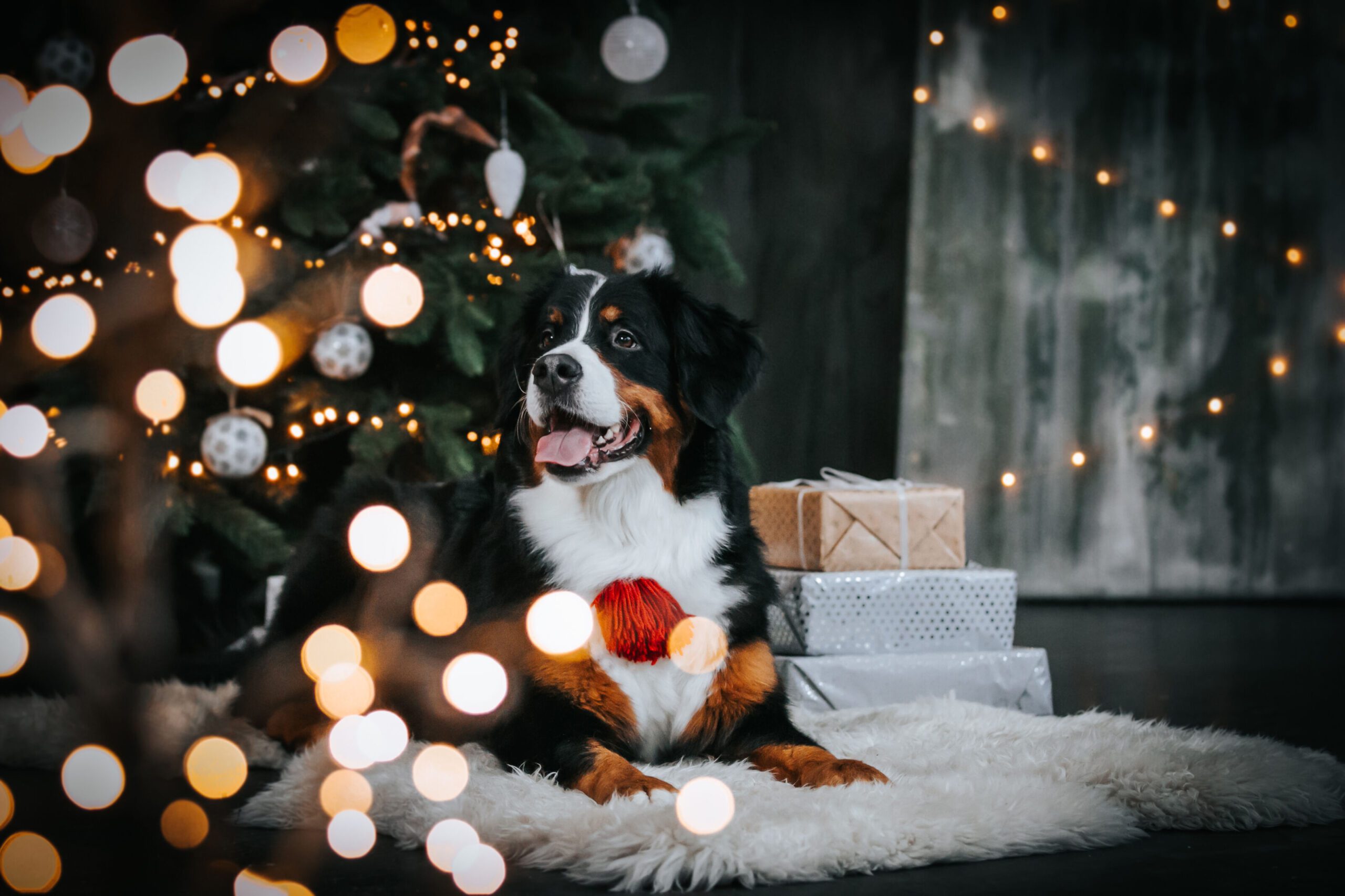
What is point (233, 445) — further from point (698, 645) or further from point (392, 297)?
point (698, 645)

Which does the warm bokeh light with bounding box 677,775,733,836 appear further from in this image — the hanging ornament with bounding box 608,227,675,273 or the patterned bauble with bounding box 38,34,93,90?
the patterned bauble with bounding box 38,34,93,90

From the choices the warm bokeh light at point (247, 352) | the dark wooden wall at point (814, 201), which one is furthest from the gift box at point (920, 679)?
the dark wooden wall at point (814, 201)

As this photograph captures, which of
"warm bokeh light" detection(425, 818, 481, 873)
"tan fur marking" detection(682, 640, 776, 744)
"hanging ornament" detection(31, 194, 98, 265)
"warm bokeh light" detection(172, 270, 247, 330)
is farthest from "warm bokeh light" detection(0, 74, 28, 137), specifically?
"tan fur marking" detection(682, 640, 776, 744)

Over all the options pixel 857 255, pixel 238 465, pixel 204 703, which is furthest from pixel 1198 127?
pixel 204 703

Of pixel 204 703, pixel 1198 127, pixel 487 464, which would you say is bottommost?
pixel 204 703

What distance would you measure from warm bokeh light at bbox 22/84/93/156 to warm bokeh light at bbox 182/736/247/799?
1005mm

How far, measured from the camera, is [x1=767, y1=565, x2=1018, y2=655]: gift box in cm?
248

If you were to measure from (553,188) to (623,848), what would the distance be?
222cm

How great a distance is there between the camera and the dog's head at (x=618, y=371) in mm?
1786

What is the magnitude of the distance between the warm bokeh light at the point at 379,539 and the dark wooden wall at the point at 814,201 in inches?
129

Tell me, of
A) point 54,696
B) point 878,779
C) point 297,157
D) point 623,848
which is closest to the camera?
point 623,848

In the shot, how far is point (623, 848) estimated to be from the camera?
127cm

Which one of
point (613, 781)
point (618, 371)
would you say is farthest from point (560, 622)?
point (618, 371)

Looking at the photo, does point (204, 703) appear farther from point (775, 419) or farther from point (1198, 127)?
point (1198, 127)
